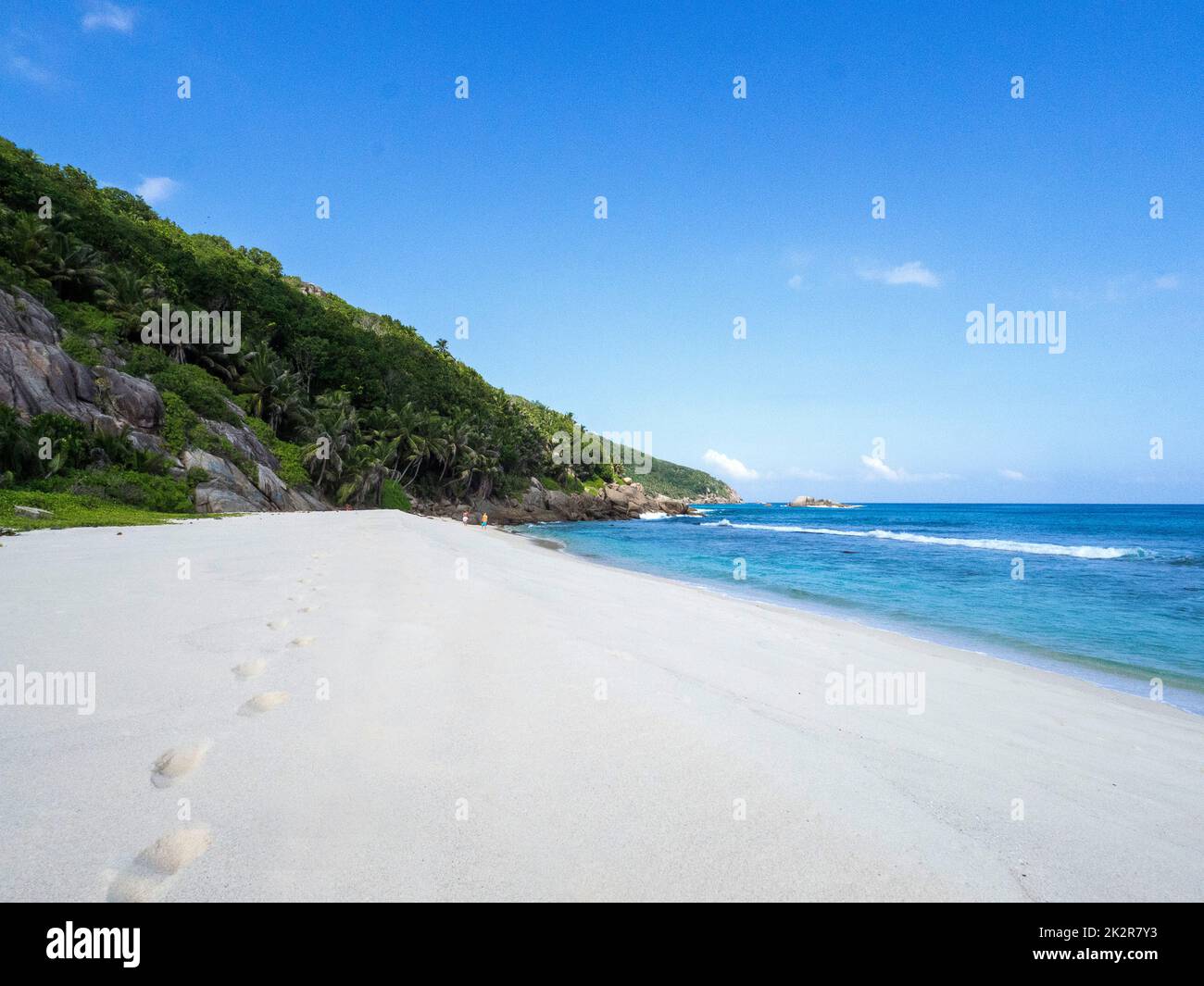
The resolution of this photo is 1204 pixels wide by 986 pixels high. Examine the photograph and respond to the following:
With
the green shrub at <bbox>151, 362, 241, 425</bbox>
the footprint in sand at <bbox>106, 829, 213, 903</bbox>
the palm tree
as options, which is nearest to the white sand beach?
the footprint in sand at <bbox>106, 829, 213, 903</bbox>

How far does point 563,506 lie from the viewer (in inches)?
2965

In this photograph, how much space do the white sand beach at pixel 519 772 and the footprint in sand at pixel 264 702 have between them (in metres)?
0.01

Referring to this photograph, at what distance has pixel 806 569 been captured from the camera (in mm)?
22297

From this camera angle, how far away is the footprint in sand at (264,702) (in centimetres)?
326

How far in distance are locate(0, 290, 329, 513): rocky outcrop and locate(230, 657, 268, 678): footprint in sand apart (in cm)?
2374

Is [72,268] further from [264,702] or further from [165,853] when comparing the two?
[165,853]

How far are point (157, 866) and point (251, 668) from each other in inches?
90.9

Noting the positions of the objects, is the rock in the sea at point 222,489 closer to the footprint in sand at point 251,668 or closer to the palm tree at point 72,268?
the palm tree at point 72,268

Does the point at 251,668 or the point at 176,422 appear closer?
the point at 251,668


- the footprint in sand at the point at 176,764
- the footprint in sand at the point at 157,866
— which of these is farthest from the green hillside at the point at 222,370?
the footprint in sand at the point at 157,866

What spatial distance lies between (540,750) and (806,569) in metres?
21.1

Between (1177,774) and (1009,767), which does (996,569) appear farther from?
(1009,767)

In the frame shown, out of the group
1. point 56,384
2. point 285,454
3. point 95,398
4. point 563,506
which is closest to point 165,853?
point 56,384
